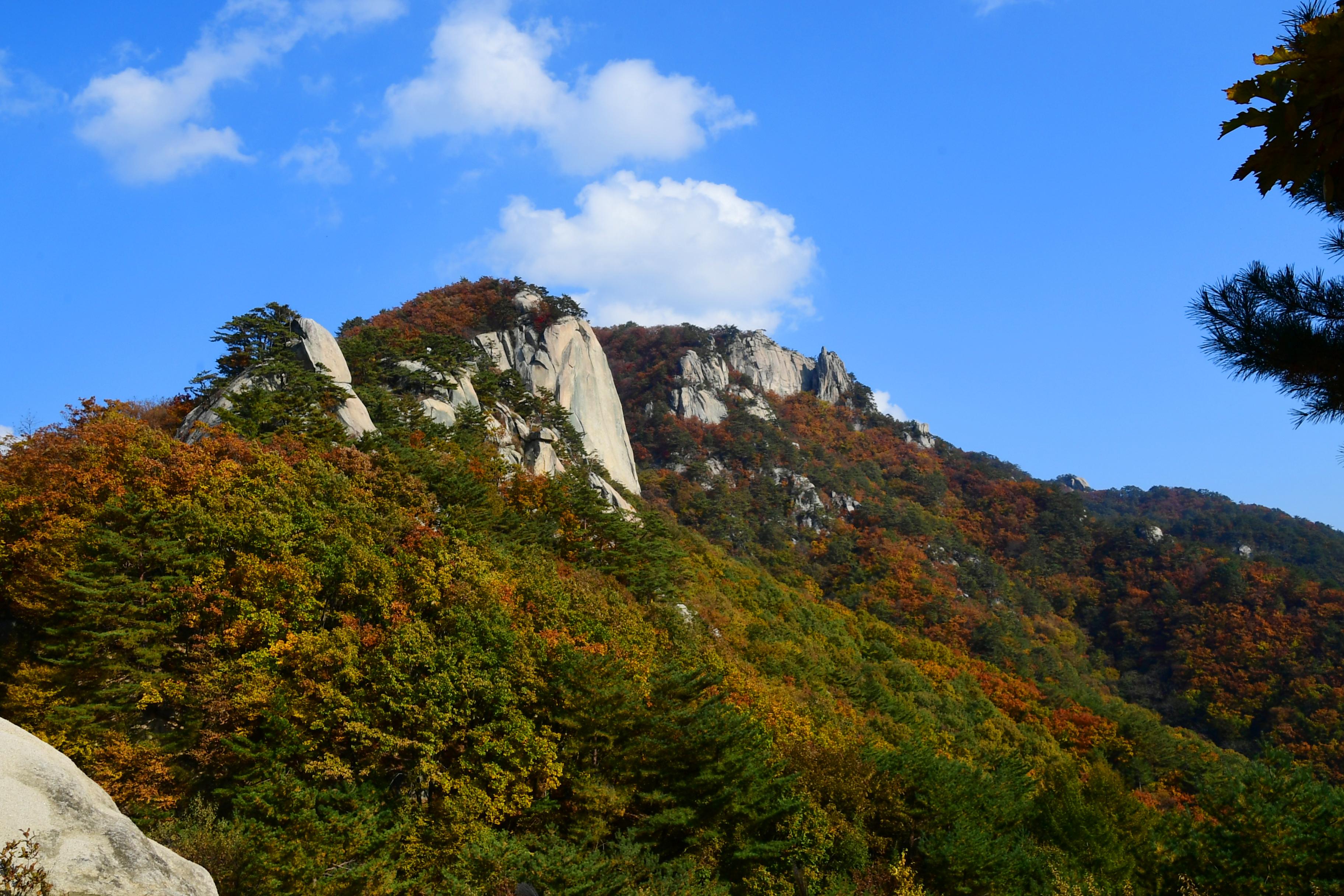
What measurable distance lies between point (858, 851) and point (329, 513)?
18552 millimetres

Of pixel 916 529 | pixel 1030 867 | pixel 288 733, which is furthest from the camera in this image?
pixel 916 529

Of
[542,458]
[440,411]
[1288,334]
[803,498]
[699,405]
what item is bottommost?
[1288,334]

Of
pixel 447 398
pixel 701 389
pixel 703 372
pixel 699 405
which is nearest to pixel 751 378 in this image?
pixel 703 372

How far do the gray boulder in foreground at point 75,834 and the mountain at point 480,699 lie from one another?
4.90 meters

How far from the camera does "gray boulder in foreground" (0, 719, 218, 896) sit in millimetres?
8180

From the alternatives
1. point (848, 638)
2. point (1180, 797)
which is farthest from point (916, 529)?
point (1180, 797)

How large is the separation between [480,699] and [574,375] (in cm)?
4700

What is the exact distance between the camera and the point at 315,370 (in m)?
36.3

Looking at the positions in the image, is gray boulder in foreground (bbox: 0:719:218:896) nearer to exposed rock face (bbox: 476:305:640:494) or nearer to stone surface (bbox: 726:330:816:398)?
exposed rock face (bbox: 476:305:640:494)

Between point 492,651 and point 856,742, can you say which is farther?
point 856,742

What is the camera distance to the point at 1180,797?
44562 mm

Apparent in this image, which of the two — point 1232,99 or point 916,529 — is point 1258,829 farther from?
point 916,529

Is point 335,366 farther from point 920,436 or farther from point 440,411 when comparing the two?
point 920,436

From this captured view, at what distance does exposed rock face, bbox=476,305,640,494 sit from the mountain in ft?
27.4
